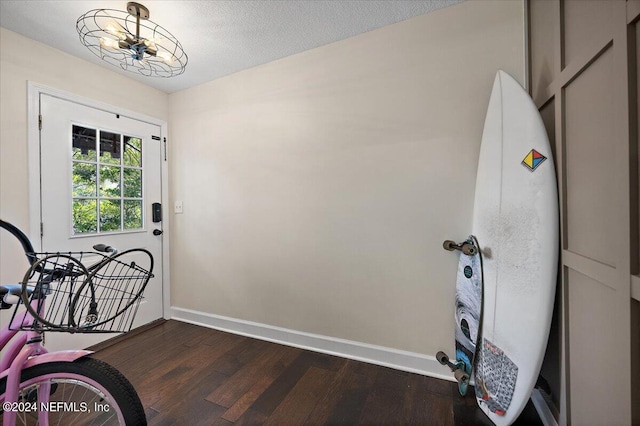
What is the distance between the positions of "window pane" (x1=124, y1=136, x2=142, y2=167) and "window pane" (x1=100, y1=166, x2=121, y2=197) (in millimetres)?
135

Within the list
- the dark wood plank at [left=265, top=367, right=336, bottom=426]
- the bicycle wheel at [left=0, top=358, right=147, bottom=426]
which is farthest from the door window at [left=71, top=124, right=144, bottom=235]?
the dark wood plank at [left=265, top=367, right=336, bottom=426]

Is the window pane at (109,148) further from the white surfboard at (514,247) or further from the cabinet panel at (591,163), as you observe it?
the cabinet panel at (591,163)

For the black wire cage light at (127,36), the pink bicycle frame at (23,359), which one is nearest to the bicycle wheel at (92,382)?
the pink bicycle frame at (23,359)

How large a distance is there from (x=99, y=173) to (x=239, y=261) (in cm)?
140

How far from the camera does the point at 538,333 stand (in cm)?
109

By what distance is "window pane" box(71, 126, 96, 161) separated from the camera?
1.98 metres

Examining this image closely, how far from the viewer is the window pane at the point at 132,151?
7.59 feet

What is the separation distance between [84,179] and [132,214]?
47 centimetres

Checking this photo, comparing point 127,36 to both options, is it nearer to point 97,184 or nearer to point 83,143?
point 83,143

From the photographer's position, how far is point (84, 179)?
203 cm

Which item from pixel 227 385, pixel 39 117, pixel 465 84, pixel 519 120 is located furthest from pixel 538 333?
pixel 39 117

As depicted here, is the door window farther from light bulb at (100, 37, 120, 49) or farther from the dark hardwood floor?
the dark hardwood floor

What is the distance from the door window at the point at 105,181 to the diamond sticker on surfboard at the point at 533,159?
303 cm

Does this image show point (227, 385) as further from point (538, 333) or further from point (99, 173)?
point (99, 173)
